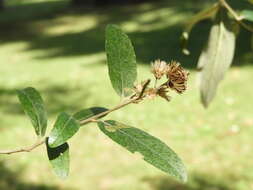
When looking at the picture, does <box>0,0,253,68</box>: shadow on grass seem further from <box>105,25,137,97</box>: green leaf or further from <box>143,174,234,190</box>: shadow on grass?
<box>105,25,137,97</box>: green leaf

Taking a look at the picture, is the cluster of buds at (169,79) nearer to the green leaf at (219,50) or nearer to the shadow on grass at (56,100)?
the green leaf at (219,50)

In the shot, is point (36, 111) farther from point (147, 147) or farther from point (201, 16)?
point (201, 16)

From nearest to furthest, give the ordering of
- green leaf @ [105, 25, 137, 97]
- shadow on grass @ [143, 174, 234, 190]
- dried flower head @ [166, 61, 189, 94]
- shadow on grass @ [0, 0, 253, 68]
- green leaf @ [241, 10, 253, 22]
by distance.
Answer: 1. dried flower head @ [166, 61, 189, 94]
2. green leaf @ [105, 25, 137, 97]
3. green leaf @ [241, 10, 253, 22]
4. shadow on grass @ [143, 174, 234, 190]
5. shadow on grass @ [0, 0, 253, 68]

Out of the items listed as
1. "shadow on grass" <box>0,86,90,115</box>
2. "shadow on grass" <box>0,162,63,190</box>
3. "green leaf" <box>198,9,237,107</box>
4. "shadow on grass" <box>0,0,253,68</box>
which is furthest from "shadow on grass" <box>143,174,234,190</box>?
"green leaf" <box>198,9,237,107</box>

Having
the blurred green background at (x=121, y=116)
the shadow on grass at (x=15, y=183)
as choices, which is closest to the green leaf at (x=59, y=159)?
the blurred green background at (x=121, y=116)

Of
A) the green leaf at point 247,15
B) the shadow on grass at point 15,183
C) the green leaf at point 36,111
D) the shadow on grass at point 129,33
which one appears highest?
the green leaf at point 247,15
